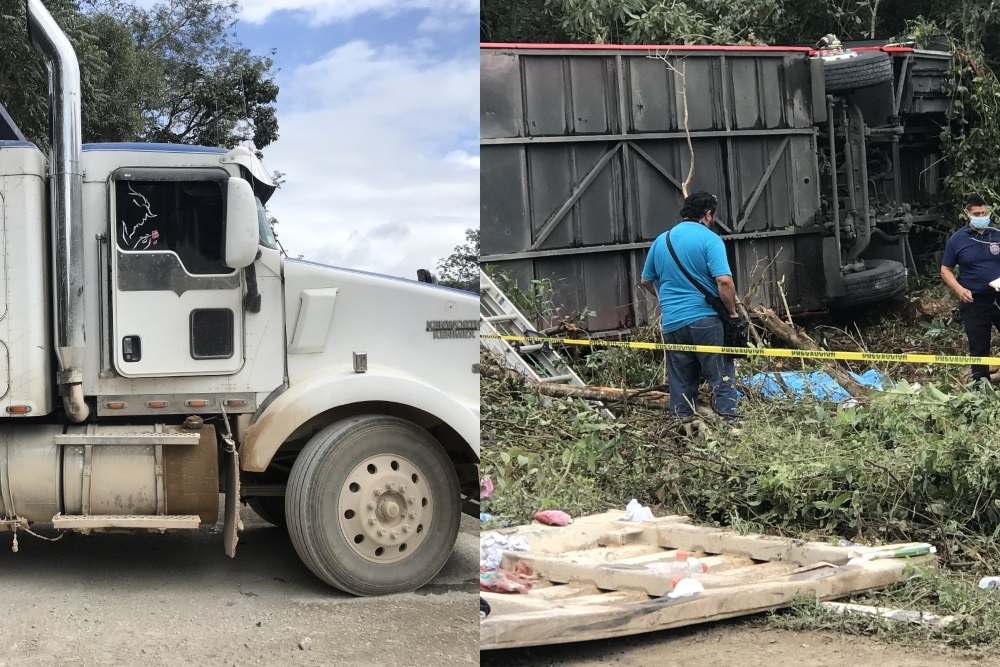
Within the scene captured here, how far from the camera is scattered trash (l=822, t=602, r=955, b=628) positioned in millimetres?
2688

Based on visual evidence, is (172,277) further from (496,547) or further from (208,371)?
(496,547)

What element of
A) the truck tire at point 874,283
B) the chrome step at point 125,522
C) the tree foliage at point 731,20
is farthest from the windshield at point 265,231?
the truck tire at point 874,283

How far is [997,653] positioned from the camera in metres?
2.58

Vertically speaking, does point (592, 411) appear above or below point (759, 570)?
above

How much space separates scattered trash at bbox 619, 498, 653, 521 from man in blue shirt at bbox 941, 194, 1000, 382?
5.32 feet

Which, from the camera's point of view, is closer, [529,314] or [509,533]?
[509,533]

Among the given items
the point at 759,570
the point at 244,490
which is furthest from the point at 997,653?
the point at 244,490

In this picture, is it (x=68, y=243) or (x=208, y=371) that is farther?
(x=208, y=371)

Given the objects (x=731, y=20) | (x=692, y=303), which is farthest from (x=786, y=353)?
(x=731, y=20)

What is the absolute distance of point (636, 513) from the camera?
377 cm

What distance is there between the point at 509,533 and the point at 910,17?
337cm

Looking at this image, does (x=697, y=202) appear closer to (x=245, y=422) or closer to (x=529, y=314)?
(x=529, y=314)

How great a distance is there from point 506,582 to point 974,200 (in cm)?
272

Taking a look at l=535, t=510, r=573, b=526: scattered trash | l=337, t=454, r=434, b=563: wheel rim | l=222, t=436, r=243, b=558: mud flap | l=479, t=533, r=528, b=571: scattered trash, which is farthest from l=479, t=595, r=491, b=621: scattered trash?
l=222, t=436, r=243, b=558: mud flap
